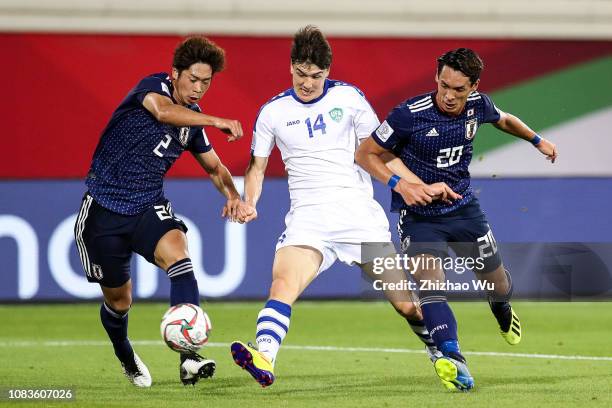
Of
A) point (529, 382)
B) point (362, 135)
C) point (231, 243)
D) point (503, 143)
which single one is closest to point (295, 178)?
point (362, 135)

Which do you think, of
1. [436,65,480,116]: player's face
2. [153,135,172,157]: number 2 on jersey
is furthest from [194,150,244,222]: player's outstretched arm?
[436,65,480,116]: player's face

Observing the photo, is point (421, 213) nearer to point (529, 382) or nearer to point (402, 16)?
point (529, 382)

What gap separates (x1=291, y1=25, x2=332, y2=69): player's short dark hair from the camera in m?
7.98

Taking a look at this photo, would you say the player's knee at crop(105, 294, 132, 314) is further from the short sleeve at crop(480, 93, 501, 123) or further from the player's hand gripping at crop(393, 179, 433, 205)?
the short sleeve at crop(480, 93, 501, 123)

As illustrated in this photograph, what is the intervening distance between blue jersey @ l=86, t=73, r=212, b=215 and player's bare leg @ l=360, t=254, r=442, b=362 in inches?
55.3

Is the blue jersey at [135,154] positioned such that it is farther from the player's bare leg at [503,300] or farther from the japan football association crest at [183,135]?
the player's bare leg at [503,300]

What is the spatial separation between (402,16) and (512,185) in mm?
4292

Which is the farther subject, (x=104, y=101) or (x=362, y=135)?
(x=104, y=101)

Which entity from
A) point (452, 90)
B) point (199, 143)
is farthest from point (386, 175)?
point (199, 143)

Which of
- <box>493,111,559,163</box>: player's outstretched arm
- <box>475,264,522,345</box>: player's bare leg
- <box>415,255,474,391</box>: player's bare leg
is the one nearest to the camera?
<box>415,255,474,391</box>: player's bare leg

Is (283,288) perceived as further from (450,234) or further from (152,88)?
(152,88)

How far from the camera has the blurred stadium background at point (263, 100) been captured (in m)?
14.2

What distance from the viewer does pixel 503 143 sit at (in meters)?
16.6

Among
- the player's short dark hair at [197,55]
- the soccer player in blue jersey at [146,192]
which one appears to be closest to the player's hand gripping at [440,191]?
the soccer player in blue jersey at [146,192]
